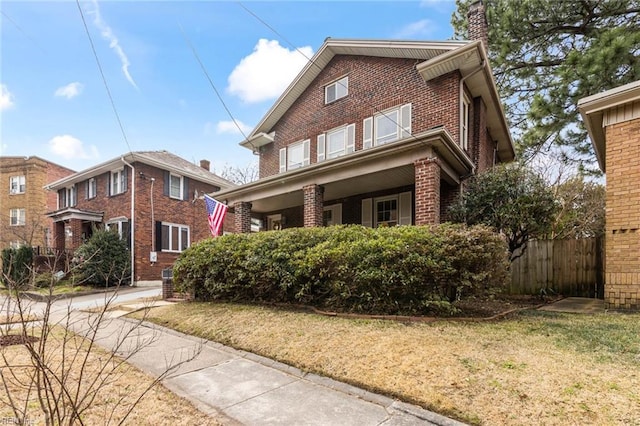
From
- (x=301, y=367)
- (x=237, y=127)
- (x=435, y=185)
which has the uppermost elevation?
(x=237, y=127)

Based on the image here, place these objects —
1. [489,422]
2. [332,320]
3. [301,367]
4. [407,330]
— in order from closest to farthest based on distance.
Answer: [489,422] → [301,367] → [407,330] → [332,320]

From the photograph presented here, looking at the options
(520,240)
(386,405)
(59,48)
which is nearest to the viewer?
(386,405)

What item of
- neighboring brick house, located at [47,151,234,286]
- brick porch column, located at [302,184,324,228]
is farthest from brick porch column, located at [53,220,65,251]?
brick porch column, located at [302,184,324,228]

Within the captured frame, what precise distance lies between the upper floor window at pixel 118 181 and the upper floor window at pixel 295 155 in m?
8.48

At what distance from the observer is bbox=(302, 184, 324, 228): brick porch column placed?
9797mm

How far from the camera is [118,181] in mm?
17562

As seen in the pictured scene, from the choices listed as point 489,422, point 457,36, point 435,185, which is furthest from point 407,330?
point 457,36

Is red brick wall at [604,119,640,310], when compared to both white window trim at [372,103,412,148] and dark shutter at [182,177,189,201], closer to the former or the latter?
white window trim at [372,103,412,148]

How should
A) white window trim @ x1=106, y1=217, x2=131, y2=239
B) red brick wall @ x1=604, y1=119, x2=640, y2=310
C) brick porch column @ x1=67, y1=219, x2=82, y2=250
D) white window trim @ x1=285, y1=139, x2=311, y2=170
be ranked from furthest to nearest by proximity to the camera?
1. brick porch column @ x1=67, y1=219, x2=82, y2=250
2. white window trim @ x1=106, y1=217, x2=131, y2=239
3. white window trim @ x1=285, y1=139, x2=311, y2=170
4. red brick wall @ x1=604, y1=119, x2=640, y2=310

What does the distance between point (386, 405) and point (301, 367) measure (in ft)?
4.25

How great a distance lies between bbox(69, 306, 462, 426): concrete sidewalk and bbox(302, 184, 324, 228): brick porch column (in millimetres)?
5279

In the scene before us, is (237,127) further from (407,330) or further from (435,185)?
(407,330)

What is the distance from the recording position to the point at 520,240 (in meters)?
9.31

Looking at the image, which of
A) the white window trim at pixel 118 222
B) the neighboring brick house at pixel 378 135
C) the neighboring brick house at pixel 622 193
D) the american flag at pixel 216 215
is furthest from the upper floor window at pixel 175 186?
the neighboring brick house at pixel 622 193
